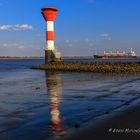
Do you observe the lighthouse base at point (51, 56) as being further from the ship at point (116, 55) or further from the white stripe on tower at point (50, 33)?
the ship at point (116, 55)

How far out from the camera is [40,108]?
10.3 m

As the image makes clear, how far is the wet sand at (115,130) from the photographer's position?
629 cm

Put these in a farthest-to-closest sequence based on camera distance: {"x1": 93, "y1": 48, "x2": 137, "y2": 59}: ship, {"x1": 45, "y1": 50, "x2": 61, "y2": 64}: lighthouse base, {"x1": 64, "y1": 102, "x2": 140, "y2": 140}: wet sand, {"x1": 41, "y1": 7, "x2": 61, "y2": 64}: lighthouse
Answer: {"x1": 93, "y1": 48, "x2": 137, "y2": 59}: ship, {"x1": 45, "y1": 50, "x2": 61, "y2": 64}: lighthouse base, {"x1": 41, "y1": 7, "x2": 61, "y2": 64}: lighthouse, {"x1": 64, "y1": 102, "x2": 140, "y2": 140}: wet sand

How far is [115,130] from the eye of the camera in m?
6.82

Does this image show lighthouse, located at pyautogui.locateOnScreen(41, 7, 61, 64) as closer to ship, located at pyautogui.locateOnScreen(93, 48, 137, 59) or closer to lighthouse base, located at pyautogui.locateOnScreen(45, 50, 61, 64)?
lighthouse base, located at pyautogui.locateOnScreen(45, 50, 61, 64)

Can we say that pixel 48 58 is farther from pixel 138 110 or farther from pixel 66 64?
pixel 138 110

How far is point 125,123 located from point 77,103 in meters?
3.97

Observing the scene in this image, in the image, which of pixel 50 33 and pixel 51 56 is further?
pixel 51 56

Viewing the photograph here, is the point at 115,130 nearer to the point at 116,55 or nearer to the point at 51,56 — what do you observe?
the point at 51,56

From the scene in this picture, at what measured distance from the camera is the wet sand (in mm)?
6293

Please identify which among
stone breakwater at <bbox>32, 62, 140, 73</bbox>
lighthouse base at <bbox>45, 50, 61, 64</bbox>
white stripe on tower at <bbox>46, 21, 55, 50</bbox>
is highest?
white stripe on tower at <bbox>46, 21, 55, 50</bbox>

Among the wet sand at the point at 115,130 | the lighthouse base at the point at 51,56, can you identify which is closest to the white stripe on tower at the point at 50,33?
the lighthouse base at the point at 51,56

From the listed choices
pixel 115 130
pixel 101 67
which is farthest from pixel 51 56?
pixel 115 130

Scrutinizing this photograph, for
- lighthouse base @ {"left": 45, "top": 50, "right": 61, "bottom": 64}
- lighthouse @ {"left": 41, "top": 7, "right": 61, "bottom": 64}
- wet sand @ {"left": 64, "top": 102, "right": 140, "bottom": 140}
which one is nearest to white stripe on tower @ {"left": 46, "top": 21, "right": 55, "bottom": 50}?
lighthouse @ {"left": 41, "top": 7, "right": 61, "bottom": 64}
